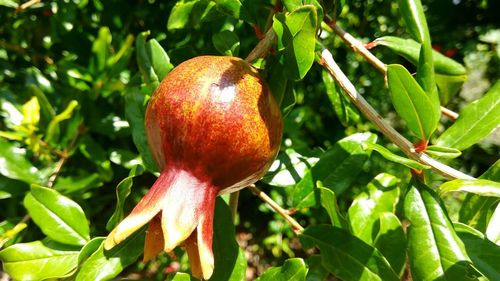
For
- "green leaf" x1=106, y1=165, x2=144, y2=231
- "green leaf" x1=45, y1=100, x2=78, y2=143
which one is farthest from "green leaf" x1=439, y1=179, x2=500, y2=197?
"green leaf" x1=45, y1=100, x2=78, y2=143

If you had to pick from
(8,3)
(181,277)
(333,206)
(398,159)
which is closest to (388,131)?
(398,159)

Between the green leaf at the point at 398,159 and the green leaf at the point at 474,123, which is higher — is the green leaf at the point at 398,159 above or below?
above

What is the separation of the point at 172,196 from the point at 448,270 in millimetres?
392

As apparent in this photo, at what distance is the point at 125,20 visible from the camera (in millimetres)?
1502

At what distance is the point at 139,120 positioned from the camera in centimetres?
96

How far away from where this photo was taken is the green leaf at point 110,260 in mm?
771

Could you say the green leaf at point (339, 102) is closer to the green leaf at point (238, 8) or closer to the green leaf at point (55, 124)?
the green leaf at point (238, 8)

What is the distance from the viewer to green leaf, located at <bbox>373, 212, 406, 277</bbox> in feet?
2.70

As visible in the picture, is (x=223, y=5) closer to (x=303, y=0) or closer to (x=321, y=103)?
(x=303, y=0)

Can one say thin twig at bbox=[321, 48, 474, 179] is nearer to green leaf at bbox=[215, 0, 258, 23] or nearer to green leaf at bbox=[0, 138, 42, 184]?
green leaf at bbox=[215, 0, 258, 23]

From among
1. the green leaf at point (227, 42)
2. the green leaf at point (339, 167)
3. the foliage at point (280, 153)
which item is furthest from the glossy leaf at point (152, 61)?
the green leaf at point (339, 167)

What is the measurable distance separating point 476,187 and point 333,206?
22 cm

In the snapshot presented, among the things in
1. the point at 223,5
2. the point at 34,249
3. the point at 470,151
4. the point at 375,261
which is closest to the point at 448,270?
the point at 375,261

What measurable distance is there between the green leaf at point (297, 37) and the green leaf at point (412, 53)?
0.89 ft
